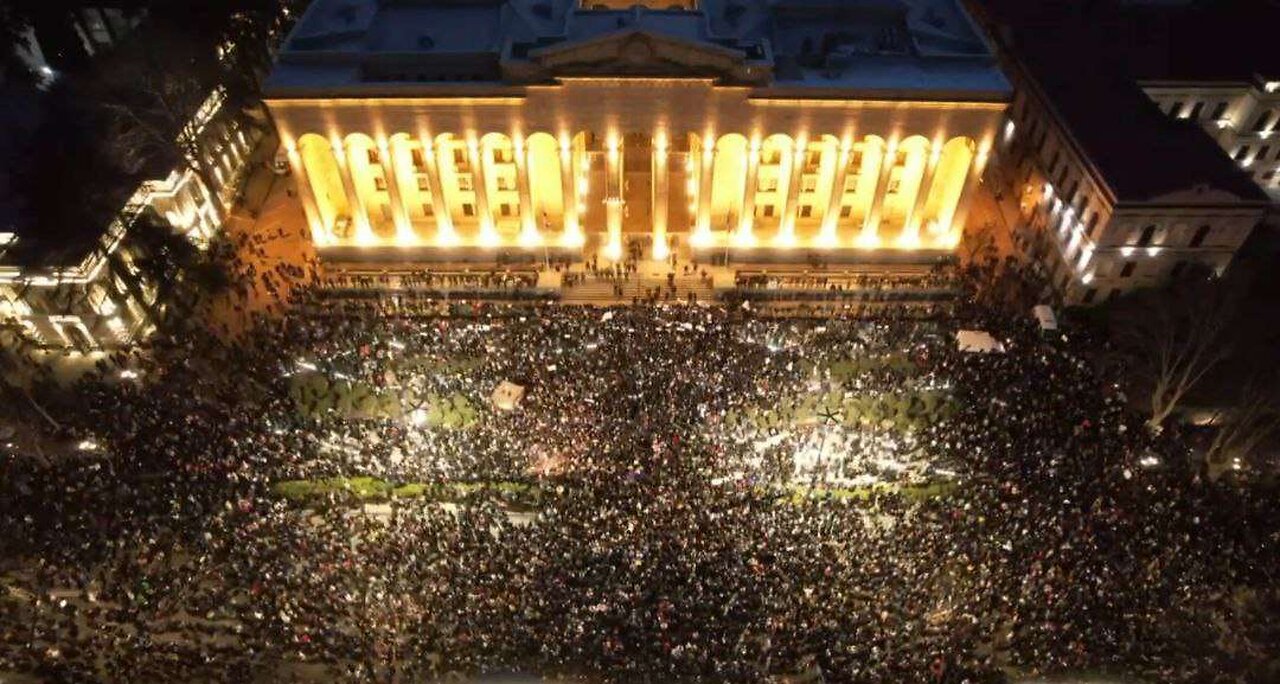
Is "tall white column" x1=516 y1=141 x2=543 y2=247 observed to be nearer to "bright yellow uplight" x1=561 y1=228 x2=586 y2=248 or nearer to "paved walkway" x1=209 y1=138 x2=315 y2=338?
"bright yellow uplight" x1=561 y1=228 x2=586 y2=248

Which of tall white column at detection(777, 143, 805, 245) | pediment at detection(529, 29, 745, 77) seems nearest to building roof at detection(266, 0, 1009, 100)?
pediment at detection(529, 29, 745, 77)

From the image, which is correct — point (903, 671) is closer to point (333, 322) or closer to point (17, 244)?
point (333, 322)

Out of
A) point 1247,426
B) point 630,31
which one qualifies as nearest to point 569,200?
point 630,31

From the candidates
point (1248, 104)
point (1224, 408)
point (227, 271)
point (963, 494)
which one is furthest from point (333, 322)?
point (1248, 104)

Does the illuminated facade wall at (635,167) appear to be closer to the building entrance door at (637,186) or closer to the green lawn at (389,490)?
the building entrance door at (637,186)

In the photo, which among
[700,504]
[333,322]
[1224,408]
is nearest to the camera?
[700,504]
